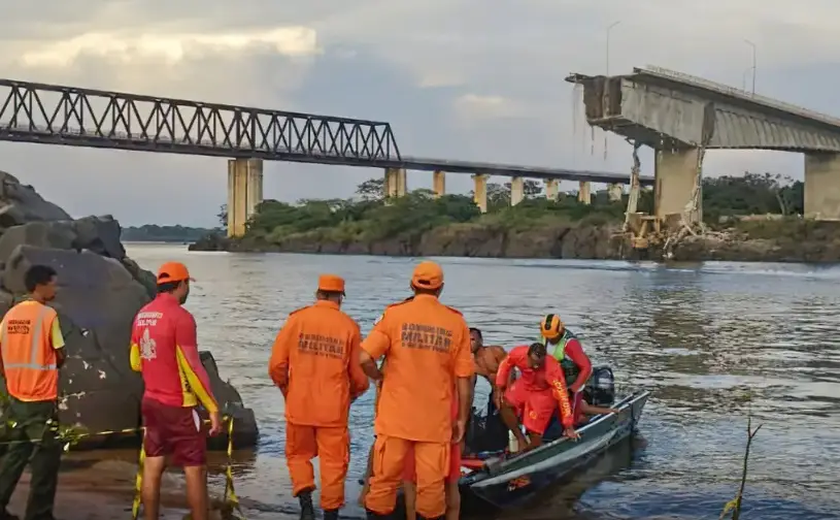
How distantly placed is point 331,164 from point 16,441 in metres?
123

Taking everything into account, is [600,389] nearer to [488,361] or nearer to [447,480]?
[488,361]

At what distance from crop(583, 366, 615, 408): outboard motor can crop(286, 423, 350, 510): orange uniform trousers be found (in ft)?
18.6

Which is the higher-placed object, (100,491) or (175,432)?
(175,432)

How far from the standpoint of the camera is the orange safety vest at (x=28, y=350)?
733 centimetres

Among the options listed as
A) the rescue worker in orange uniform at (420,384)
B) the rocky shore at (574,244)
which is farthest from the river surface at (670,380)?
the rocky shore at (574,244)

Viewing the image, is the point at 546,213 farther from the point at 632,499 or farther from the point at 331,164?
the point at 632,499

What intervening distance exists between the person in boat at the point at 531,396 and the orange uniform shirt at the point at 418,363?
3063mm

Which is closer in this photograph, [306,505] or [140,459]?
[140,459]

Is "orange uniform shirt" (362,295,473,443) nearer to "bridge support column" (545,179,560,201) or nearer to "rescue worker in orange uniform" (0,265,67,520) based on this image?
"rescue worker in orange uniform" (0,265,67,520)

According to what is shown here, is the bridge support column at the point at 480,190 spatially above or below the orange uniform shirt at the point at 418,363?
above

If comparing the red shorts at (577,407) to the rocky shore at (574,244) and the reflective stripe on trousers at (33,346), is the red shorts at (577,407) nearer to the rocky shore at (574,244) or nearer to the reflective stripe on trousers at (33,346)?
the reflective stripe on trousers at (33,346)

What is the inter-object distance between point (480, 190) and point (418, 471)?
141 m

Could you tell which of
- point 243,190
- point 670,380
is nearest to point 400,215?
point 243,190

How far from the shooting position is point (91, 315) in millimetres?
11766
